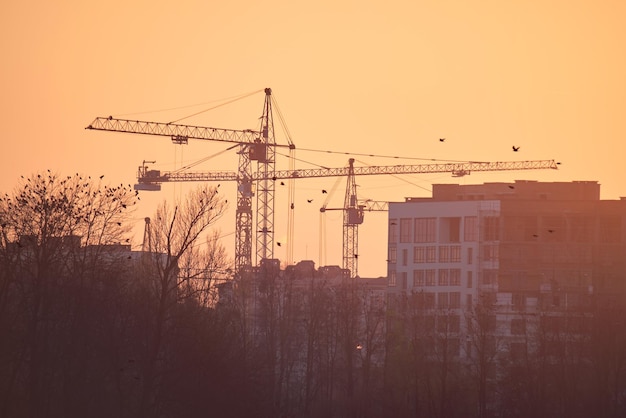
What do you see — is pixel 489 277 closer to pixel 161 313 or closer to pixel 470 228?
pixel 470 228

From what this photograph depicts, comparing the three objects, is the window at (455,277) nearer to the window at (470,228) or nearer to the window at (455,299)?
the window at (455,299)

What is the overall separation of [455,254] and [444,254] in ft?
5.17

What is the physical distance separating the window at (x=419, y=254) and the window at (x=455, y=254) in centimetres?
365

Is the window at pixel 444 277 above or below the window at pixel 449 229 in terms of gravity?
below

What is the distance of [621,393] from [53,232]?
4018 centimetres

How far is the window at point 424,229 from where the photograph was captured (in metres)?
174

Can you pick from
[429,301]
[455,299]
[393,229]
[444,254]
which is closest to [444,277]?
[444,254]

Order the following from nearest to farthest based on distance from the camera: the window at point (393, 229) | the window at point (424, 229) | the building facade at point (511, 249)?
the building facade at point (511, 249) → the window at point (424, 229) → the window at point (393, 229)

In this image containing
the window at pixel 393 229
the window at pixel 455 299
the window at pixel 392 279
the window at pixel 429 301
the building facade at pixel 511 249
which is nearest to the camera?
the window at pixel 429 301

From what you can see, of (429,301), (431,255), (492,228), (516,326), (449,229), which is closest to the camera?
(516,326)

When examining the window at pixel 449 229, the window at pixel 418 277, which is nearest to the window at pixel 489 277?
the window at pixel 449 229

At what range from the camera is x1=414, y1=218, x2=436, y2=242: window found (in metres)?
174

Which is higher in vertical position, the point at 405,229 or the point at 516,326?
the point at 405,229

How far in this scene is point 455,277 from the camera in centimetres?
17100
